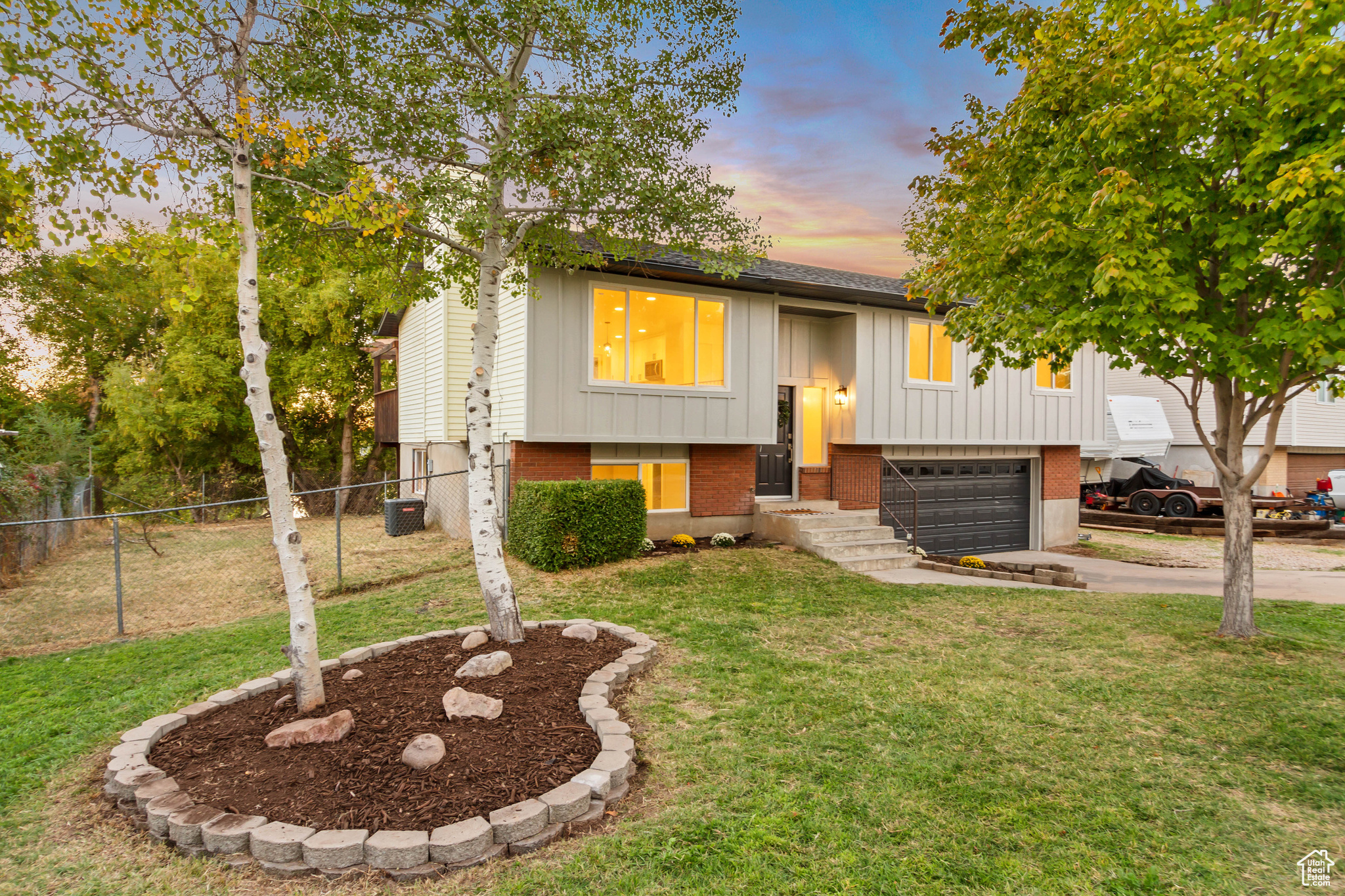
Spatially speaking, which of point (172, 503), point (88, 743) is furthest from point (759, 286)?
point (172, 503)

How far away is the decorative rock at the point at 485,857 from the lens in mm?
2908

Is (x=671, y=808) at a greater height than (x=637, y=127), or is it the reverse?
(x=637, y=127)

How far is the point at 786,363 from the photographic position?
1270 cm

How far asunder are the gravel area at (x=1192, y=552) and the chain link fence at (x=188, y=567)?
510 inches

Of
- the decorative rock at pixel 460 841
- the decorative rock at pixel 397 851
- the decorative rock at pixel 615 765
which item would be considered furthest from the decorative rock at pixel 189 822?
the decorative rock at pixel 615 765

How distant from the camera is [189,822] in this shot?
3066 mm

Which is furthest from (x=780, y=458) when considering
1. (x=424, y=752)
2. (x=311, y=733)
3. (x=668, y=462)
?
(x=311, y=733)

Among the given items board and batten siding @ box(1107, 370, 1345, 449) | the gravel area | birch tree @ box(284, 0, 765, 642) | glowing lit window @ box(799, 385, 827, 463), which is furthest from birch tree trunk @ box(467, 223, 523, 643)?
board and batten siding @ box(1107, 370, 1345, 449)

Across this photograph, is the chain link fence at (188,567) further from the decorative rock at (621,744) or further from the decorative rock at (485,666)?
the decorative rock at (621,744)

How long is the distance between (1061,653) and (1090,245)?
3787mm

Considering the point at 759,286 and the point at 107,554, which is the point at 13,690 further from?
the point at 759,286

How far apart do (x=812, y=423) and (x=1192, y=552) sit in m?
9.25

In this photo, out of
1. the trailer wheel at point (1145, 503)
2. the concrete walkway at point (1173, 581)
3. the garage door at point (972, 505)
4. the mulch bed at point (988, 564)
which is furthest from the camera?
the trailer wheel at point (1145, 503)

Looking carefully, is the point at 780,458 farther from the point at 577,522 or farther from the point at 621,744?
the point at 621,744
